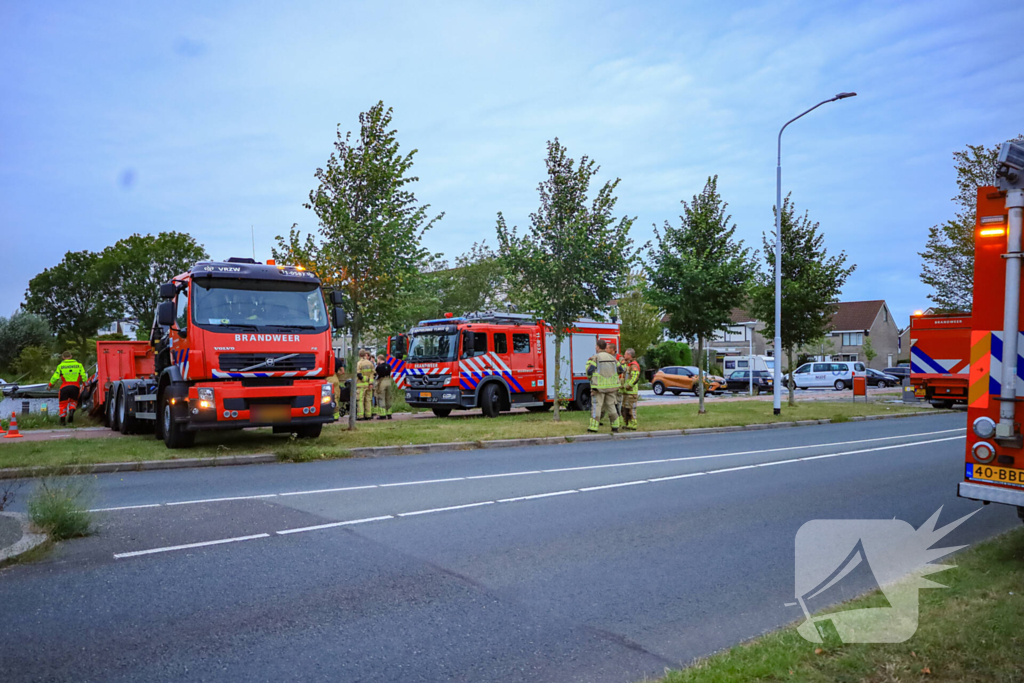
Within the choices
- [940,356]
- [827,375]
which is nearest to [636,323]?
[827,375]

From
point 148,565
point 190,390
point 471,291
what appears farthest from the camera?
point 471,291

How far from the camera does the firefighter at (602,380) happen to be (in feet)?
53.4

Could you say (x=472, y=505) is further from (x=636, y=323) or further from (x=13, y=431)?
(x=636, y=323)

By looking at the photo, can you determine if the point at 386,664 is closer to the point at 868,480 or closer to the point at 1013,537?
the point at 1013,537

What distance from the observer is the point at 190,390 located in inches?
457

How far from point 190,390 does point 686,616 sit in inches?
365

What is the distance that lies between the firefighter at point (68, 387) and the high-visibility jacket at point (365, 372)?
6.67m

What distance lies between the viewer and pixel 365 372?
1947 cm

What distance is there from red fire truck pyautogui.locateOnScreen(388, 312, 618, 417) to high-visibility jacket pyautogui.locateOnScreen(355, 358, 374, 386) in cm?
157

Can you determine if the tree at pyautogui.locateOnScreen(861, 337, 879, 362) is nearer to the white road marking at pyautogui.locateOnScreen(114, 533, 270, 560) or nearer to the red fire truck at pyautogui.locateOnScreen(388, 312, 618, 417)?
the red fire truck at pyautogui.locateOnScreen(388, 312, 618, 417)

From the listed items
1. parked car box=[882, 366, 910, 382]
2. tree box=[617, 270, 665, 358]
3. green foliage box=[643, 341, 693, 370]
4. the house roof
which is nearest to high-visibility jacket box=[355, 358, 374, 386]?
tree box=[617, 270, 665, 358]

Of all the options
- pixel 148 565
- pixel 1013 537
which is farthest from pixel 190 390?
pixel 1013 537

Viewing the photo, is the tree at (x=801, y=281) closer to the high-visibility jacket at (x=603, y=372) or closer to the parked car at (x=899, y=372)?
the high-visibility jacket at (x=603, y=372)

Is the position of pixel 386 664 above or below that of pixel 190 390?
below
